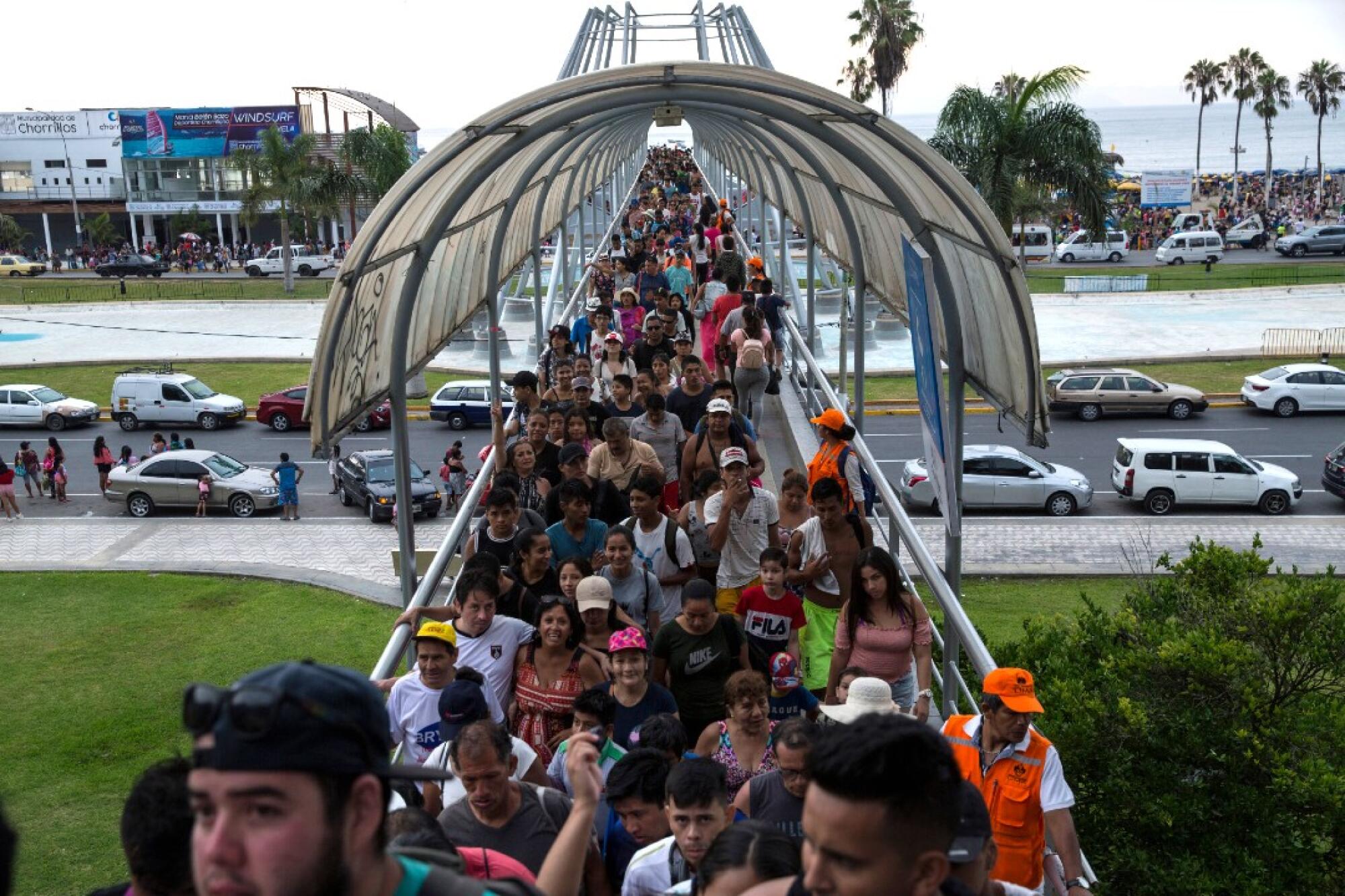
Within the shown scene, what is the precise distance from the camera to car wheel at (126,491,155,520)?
93.5ft

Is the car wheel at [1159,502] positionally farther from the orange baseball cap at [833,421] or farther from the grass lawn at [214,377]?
the grass lawn at [214,377]

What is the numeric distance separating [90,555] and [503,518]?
1950 centimetres

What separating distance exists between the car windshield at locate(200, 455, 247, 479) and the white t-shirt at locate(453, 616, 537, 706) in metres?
23.7

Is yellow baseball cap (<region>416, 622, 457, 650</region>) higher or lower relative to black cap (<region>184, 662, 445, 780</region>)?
lower

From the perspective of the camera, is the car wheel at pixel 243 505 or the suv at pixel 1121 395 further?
the suv at pixel 1121 395

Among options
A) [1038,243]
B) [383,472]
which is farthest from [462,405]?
[1038,243]

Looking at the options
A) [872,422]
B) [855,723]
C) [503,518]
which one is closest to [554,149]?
[503,518]

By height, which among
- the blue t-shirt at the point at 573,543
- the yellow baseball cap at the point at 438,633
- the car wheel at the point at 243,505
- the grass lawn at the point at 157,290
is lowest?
the car wheel at the point at 243,505

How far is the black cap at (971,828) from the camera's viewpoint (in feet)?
10.6

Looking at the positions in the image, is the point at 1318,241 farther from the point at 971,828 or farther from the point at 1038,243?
the point at 971,828

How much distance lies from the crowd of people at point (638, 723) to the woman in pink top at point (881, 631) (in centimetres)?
2

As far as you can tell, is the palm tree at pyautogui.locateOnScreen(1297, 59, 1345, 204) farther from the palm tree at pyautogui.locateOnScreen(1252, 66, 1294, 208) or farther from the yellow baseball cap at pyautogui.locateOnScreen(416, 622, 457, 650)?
the yellow baseball cap at pyautogui.locateOnScreen(416, 622, 457, 650)

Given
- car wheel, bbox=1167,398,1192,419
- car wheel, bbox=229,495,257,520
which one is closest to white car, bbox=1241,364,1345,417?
A: car wheel, bbox=1167,398,1192,419

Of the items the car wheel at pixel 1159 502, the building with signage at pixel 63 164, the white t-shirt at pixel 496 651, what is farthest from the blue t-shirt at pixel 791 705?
the building with signage at pixel 63 164
